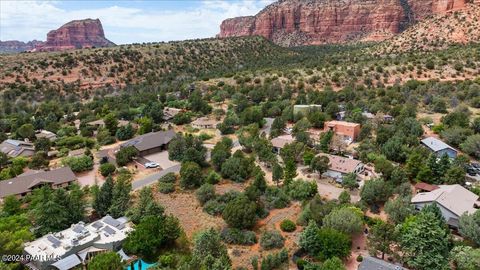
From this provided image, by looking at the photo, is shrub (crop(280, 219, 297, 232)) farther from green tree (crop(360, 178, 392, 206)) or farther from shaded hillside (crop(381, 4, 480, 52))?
shaded hillside (crop(381, 4, 480, 52))

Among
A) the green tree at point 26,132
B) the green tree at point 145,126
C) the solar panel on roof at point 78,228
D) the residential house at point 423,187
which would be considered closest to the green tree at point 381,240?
the residential house at point 423,187

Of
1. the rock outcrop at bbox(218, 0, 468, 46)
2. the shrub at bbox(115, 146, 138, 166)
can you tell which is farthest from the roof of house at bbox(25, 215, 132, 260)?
the rock outcrop at bbox(218, 0, 468, 46)

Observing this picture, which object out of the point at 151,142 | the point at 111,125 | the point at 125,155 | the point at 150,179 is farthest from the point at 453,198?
the point at 111,125

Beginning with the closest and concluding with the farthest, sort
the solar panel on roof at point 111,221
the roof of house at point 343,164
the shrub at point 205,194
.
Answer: the solar panel on roof at point 111,221
the shrub at point 205,194
the roof of house at point 343,164

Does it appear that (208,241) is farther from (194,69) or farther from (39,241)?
(194,69)

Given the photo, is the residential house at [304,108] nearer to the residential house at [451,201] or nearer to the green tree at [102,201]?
the residential house at [451,201]
